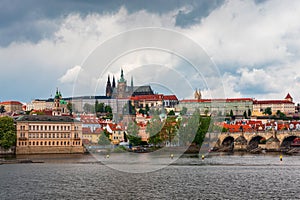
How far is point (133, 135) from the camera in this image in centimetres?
10256

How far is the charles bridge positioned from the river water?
109ft

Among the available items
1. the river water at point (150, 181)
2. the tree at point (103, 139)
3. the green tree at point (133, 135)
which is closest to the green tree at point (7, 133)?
the tree at point (103, 139)

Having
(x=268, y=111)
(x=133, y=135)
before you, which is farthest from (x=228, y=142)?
(x=268, y=111)

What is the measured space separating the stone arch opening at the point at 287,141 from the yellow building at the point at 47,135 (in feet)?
116

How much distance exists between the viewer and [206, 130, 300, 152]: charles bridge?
95162 mm

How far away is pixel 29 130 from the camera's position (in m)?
83.6

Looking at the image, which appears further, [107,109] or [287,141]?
[107,109]

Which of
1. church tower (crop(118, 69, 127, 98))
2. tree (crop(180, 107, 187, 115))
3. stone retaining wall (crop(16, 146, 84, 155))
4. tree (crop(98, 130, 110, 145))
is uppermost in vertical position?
church tower (crop(118, 69, 127, 98))

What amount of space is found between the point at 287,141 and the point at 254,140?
278 inches

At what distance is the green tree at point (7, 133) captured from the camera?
79.9 m

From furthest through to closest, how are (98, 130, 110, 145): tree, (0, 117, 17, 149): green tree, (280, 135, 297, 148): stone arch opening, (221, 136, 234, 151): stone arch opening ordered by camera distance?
(221, 136, 234, 151): stone arch opening, (280, 135, 297, 148): stone arch opening, (98, 130, 110, 145): tree, (0, 117, 17, 149): green tree

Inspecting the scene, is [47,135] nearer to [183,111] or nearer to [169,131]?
[169,131]

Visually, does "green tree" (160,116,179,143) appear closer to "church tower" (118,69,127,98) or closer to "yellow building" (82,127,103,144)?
"yellow building" (82,127,103,144)

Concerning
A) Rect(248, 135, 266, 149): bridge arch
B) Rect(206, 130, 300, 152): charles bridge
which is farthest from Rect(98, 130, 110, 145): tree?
Rect(248, 135, 266, 149): bridge arch
